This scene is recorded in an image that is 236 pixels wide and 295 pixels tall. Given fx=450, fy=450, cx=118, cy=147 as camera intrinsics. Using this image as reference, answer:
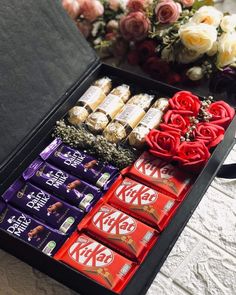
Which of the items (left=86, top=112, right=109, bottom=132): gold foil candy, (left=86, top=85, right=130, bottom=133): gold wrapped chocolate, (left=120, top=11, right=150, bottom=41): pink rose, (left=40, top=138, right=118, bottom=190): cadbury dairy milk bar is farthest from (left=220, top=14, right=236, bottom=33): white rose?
(left=40, top=138, right=118, bottom=190): cadbury dairy milk bar

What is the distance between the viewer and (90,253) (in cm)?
98

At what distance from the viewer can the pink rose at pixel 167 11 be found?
1365mm

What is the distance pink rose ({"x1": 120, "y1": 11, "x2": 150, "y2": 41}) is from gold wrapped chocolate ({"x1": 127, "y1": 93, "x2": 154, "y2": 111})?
26 centimetres

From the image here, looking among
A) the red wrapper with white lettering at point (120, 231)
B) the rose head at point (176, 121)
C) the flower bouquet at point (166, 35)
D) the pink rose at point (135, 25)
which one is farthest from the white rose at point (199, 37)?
the red wrapper with white lettering at point (120, 231)

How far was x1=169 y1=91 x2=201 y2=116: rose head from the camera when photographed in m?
1.19

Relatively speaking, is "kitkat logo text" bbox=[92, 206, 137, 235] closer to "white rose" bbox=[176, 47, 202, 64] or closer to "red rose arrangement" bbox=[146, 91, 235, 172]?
"red rose arrangement" bbox=[146, 91, 235, 172]

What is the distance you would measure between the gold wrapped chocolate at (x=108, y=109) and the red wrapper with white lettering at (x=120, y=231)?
250 mm

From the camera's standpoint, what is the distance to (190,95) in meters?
1.20

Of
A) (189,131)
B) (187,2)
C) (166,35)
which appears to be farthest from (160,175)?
(187,2)

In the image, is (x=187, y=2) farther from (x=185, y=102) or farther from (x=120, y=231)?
(x=120, y=231)

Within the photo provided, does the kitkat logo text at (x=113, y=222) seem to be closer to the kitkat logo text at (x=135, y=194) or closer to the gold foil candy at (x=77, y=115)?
the kitkat logo text at (x=135, y=194)

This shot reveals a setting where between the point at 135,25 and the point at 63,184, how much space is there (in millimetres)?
591

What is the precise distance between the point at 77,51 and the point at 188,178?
0.48m

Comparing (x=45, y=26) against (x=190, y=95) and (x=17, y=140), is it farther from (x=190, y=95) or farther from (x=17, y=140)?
(x=190, y=95)
